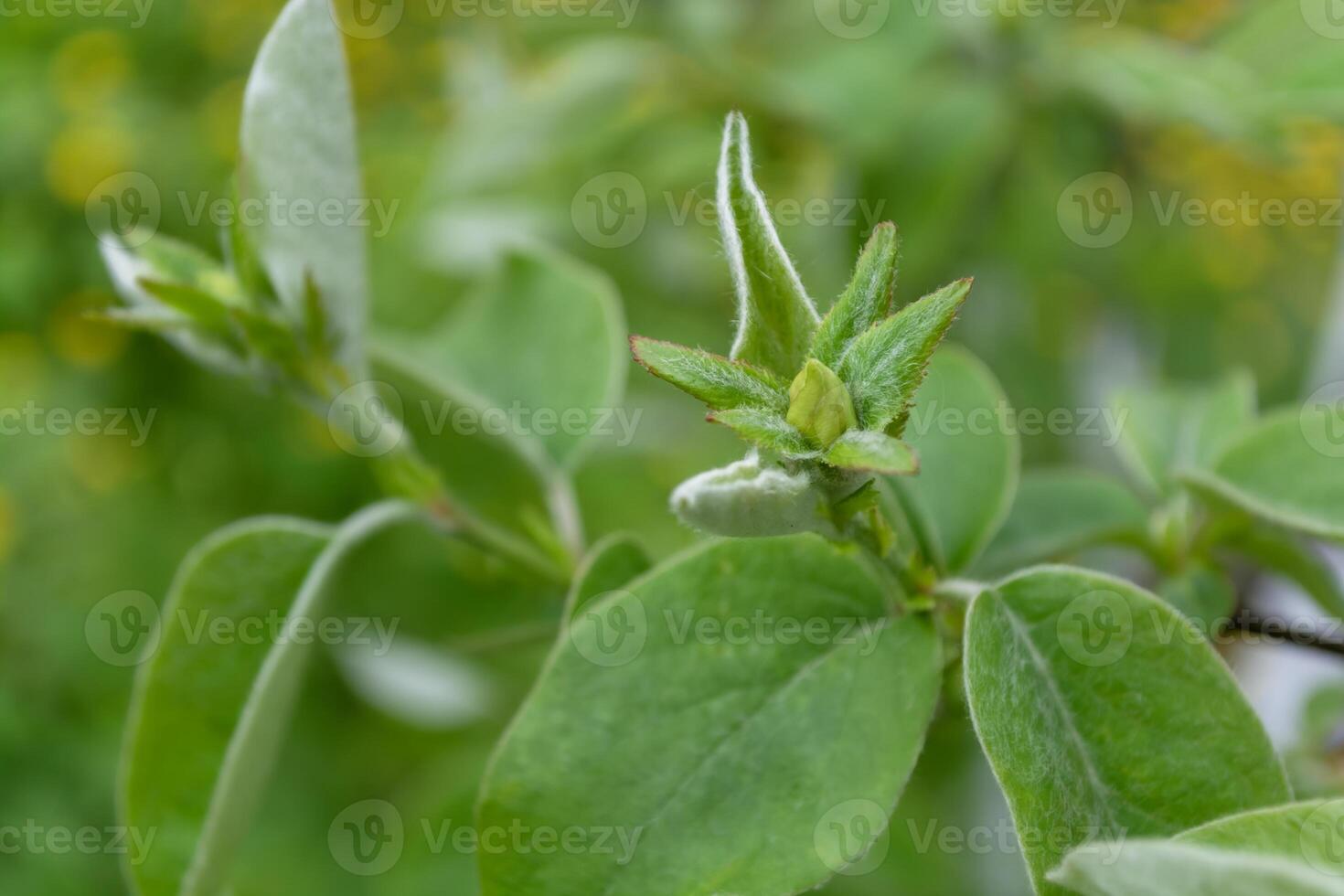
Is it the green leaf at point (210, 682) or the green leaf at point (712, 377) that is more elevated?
the green leaf at point (712, 377)

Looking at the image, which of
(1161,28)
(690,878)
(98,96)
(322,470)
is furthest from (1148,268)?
(98,96)

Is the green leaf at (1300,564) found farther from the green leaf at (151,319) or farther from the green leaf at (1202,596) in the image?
the green leaf at (151,319)

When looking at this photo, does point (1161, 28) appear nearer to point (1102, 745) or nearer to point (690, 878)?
point (1102, 745)

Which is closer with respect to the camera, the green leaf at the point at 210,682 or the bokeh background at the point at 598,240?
the green leaf at the point at 210,682

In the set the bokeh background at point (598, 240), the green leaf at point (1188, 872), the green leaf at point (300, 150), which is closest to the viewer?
the green leaf at point (1188, 872)

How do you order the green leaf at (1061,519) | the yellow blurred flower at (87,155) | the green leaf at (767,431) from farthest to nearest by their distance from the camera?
the yellow blurred flower at (87,155) → the green leaf at (1061,519) → the green leaf at (767,431)

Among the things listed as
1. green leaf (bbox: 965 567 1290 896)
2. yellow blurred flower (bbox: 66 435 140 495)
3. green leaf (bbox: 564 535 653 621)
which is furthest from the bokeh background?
green leaf (bbox: 965 567 1290 896)

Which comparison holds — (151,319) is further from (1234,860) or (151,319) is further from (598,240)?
(598,240)

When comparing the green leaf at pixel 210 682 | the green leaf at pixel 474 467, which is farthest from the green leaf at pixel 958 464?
the green leaf at pixel 474 467
